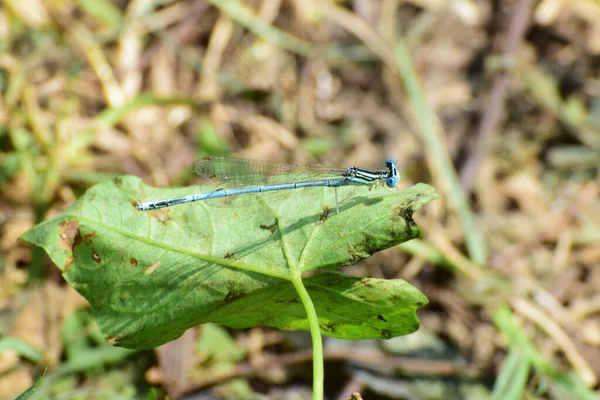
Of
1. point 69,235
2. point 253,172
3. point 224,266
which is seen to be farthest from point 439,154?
point 69,235

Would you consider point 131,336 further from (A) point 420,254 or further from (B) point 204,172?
(A) point 420,254

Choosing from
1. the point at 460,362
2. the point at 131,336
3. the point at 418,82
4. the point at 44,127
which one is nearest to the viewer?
the point at 131,336

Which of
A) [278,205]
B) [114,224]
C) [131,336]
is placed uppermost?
[278,205]

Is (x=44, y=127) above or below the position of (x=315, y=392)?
above

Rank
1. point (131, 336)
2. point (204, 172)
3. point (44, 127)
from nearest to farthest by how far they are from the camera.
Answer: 1. point (131, 336)
2. point (204, 172)
3. point (44, 127)

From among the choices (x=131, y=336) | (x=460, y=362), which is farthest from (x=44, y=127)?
(x=460, y=362)

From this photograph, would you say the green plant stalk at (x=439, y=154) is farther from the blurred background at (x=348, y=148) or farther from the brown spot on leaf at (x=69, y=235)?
the brown spot on leaf at (x=69, y=235)

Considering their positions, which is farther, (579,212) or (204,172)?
(579,212)

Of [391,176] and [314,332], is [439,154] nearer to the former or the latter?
[391,176]

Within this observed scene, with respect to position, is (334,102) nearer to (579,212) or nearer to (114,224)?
(579,212)

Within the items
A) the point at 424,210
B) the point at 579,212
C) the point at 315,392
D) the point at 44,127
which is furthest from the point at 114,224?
the point at 579,212
